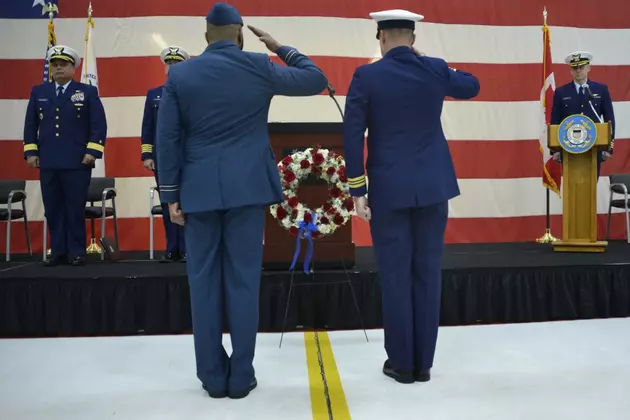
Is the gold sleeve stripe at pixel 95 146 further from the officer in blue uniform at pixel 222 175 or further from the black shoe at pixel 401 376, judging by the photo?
the black shoe at pixel 401 376

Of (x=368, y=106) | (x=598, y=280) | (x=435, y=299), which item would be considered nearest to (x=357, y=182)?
(x=368, y=106)

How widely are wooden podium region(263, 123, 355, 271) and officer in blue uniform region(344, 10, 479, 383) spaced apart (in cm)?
135

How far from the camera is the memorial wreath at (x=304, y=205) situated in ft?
10.9

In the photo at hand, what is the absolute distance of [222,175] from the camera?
206cm

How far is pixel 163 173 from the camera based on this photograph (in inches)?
82.4

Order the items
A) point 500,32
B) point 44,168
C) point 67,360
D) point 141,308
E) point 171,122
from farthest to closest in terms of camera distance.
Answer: point 500,32 → point 44,168 → point 141,308 → point 67,360 → point 171,122

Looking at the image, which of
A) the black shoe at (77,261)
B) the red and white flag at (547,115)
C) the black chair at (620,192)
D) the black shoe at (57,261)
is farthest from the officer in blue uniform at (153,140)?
the black chair at (620,192)

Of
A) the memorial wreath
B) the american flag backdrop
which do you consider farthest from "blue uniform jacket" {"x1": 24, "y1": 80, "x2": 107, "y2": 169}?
the memorial wreath

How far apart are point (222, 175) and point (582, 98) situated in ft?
14.3

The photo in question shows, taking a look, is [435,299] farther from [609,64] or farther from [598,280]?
[609,64]

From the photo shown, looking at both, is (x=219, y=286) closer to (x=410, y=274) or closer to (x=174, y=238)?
(x=410, y=274)

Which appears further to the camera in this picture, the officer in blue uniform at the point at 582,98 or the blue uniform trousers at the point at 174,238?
the officer in blue uniform at the point at 582,98

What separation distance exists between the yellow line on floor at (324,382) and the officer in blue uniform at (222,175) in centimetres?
29

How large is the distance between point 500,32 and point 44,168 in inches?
179
